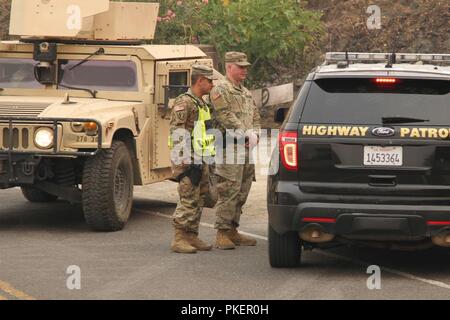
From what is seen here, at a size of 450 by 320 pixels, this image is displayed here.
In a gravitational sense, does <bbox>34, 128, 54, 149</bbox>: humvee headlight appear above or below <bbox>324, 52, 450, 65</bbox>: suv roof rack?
below

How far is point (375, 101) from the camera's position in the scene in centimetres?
928

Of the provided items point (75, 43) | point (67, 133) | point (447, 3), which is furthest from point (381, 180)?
point (447, 3)

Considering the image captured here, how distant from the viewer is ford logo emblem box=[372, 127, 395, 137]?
9.12 m

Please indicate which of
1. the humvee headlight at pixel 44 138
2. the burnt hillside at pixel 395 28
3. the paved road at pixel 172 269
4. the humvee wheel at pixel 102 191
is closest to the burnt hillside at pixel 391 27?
the burnt hillside at pixel 395 28

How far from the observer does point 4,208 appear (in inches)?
550

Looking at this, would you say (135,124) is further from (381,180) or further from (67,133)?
(381,180)

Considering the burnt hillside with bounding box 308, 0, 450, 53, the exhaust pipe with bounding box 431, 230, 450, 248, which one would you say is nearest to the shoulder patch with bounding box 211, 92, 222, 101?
the exhaust pipe with bounding box 431, 230, 450, 248

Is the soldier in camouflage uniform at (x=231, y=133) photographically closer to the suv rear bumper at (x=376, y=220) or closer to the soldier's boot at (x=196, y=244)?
the soldier's boot at (x=196, y=244)

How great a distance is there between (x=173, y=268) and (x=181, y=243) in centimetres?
88

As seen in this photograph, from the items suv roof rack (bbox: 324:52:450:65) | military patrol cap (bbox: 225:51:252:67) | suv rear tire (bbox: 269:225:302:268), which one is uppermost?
suv roof rack (bbox: 324:52:450:65)

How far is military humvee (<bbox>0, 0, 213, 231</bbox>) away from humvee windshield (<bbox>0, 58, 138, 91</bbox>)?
10 mm

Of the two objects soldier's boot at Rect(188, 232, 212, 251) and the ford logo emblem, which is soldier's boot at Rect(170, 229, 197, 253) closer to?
soldier's boot at Rect(188, 232, 212, 251)

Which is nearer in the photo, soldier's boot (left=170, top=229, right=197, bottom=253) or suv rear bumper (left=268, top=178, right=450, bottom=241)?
suv rear bumper (left=268, top=178, right=450, bottom=241)

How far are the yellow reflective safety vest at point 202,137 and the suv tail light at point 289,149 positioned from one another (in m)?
1.68
